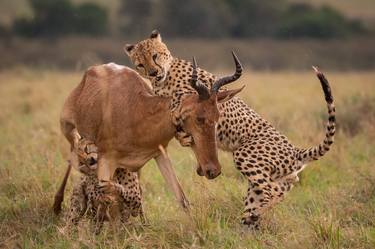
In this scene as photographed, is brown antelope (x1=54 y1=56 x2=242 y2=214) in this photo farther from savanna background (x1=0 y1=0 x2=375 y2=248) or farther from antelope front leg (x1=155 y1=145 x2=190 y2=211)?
savanna background (x1=0 y1=0 x2=375 y2=248)

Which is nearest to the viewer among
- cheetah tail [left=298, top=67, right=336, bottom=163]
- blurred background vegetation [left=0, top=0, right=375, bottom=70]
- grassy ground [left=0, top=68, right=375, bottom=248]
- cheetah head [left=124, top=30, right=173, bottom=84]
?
grassy ground [left=0, top=68, right=375, bottom=248]

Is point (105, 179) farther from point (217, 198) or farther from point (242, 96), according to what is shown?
point (242, 96)

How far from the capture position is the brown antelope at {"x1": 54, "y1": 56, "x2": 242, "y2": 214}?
5859 mm

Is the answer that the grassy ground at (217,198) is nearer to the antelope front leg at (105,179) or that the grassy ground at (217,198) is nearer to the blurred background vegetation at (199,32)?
the antelope front leg at (105,179)

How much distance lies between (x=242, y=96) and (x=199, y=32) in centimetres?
1436

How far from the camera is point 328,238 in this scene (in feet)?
19.4

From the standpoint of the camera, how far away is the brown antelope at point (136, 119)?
586 centimetres

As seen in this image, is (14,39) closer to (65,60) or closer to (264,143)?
(65,60)

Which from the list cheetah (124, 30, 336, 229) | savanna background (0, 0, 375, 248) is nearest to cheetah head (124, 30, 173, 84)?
cheetah (124, 30, 336, 229)

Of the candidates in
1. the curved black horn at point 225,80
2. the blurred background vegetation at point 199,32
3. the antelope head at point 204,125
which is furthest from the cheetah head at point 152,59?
the blurred background vegetation at point 199,32

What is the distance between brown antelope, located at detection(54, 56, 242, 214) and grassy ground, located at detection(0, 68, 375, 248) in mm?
383

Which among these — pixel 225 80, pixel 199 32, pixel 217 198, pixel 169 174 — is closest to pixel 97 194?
pixel 169 174

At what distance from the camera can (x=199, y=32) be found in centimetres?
2812

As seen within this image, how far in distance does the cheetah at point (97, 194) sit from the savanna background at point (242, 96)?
0.42ft
